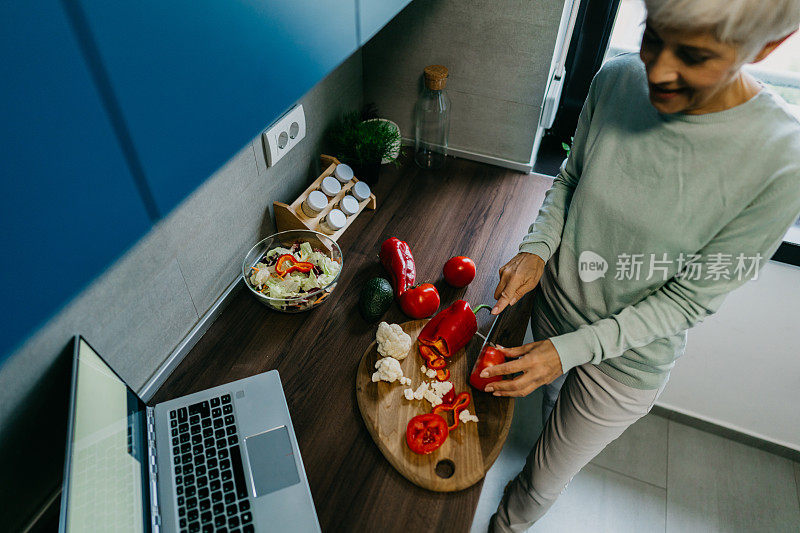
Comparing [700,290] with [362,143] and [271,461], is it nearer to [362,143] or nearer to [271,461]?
[271,461]

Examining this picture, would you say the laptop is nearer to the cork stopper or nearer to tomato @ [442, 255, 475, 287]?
tomato @ [442, 255, 475, 287]

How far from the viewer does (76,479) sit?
63 centimetres

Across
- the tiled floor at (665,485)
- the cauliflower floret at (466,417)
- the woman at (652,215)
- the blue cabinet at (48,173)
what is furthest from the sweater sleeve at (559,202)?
the tiled floor at (665,485)

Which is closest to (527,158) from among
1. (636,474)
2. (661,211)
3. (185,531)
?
(661,211)

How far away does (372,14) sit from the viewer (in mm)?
853

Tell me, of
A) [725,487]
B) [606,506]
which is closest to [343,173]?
[606,506]

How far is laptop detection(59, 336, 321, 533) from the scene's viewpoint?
68 centimetres

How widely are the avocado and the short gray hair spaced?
2.34ft

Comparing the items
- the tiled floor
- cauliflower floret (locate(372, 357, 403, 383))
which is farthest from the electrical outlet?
the tiled floor

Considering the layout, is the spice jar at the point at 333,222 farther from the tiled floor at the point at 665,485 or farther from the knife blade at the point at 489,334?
the tiled floor at the point at 665,485

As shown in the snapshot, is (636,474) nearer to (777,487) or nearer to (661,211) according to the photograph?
(777,487)

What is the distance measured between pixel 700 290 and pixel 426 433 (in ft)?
1.80

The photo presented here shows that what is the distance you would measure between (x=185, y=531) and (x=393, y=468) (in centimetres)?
35

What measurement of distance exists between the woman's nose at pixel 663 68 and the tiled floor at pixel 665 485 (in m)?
1.39
